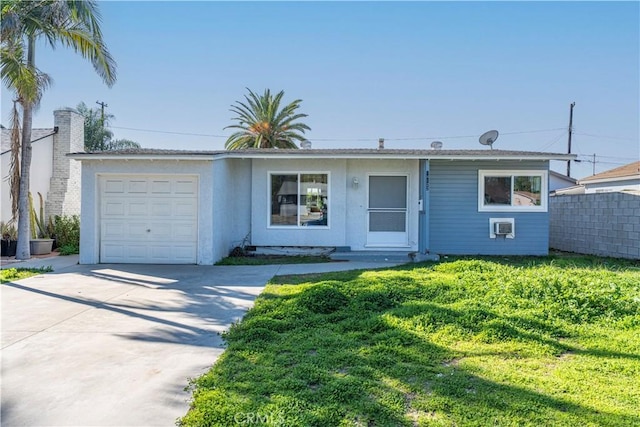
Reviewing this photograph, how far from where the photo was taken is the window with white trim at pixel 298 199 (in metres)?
12.0

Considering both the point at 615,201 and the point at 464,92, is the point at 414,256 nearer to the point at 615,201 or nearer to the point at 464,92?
the point at 615,201

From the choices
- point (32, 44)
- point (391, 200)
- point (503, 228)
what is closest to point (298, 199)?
point (391, 200)

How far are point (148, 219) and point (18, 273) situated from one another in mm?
2969

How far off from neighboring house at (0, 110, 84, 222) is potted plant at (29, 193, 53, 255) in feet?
1.20

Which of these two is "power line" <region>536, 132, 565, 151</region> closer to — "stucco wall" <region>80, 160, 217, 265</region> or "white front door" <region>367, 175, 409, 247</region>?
"white front door" <region>367, 175, 409, 247</region>

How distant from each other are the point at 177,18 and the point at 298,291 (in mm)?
9348

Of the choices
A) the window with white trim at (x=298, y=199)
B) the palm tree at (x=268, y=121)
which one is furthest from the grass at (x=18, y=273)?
the palm tree at (x=268, y=121)

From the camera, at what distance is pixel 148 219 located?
35.0 ft

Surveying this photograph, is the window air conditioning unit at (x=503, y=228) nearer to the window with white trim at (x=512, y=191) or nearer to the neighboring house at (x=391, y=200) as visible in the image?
the neighboring house at (x=391, y=200)

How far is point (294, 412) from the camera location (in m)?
2.95

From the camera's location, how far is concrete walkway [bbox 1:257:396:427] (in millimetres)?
3178

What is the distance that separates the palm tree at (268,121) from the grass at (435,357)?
24601 mm

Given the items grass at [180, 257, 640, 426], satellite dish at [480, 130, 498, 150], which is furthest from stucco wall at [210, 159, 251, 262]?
satellite dish at [480, 130, 498, 150]

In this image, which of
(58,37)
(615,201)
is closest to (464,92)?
(615,201)
